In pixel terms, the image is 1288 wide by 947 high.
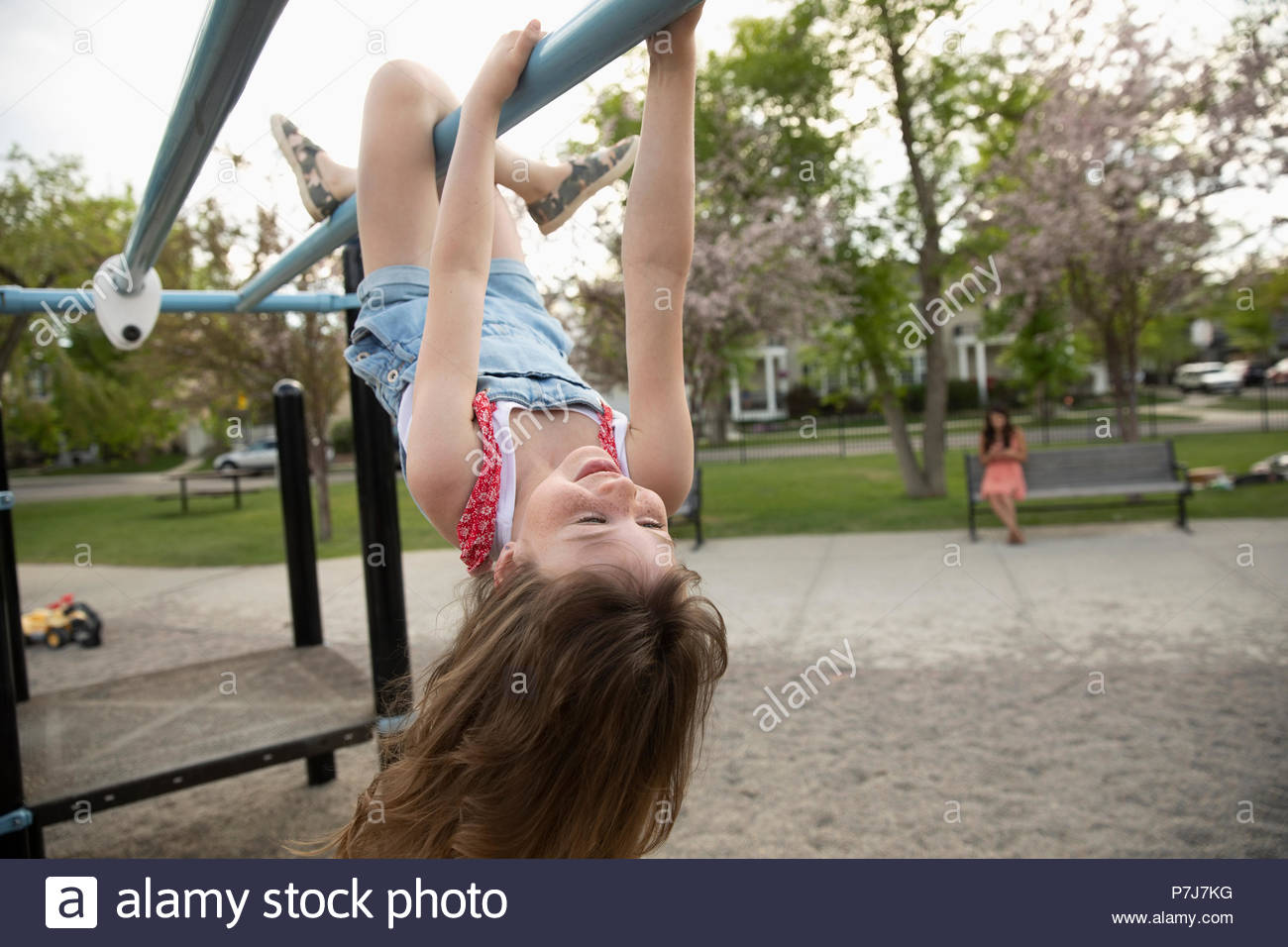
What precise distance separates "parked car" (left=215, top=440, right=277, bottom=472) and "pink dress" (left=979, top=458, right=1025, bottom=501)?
13645mm

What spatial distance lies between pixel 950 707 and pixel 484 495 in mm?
3013

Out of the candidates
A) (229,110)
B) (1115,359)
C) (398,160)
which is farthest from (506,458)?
(1115,359)

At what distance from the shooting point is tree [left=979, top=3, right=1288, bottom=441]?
7484 mm

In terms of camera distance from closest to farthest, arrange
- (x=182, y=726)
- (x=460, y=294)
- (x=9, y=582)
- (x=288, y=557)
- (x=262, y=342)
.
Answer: (x=460, y=294), (x=182, y=726), (x=9, y=582), (x=288, y=557), (x=262, y=342)

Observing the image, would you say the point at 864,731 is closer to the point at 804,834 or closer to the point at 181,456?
the point at 804,834

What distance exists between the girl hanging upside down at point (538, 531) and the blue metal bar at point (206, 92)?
205mm

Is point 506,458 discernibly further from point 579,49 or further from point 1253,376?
point 1253,376

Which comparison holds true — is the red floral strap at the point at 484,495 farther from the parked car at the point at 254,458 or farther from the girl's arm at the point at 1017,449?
the parked car at the point at 254,458

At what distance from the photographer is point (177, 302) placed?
8.65 feet

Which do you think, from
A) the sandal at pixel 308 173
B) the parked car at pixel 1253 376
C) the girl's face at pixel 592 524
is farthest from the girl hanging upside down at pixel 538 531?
the parked car at pixel 1253 376

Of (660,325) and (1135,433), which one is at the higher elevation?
(660,325)

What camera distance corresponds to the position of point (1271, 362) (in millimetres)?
28688

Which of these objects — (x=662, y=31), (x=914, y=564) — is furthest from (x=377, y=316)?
(x=914, y=564)

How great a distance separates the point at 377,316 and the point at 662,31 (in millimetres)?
673
